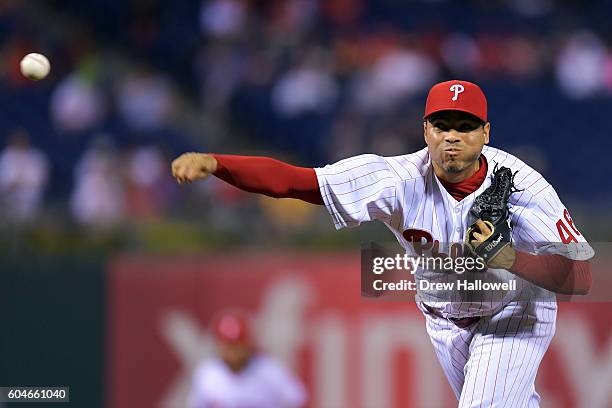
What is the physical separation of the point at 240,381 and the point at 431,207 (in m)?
3.58

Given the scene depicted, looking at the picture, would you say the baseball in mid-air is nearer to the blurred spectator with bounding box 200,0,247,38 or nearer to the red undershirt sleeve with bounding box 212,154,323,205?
the red undershirt sleeve with bounding box 212,154,323,205

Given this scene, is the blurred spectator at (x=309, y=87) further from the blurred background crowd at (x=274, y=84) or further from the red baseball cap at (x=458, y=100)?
the red baseball cap at (x=458, y=100)

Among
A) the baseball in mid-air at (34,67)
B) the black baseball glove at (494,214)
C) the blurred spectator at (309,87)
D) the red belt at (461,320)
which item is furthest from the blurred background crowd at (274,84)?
the black baseball glove at (494,214)

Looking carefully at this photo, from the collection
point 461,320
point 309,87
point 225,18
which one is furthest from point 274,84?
point 461,320

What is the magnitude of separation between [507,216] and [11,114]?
840 centimetres

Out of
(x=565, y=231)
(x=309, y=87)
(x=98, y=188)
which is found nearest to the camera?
(x=565, y=231)

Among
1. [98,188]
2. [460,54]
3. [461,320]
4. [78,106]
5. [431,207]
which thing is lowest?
[461,320]

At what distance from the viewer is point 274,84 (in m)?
12.2

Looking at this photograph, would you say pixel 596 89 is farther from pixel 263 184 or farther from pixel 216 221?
pixel 263 184

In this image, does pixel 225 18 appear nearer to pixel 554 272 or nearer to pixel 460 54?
pixel 460 54

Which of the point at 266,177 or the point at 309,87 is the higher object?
the point at 309,87

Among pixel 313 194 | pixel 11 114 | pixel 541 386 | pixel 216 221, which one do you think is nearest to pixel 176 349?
pixel 216 221

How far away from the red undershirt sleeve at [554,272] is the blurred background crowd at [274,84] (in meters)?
5.17

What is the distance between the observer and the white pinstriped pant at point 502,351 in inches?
174
